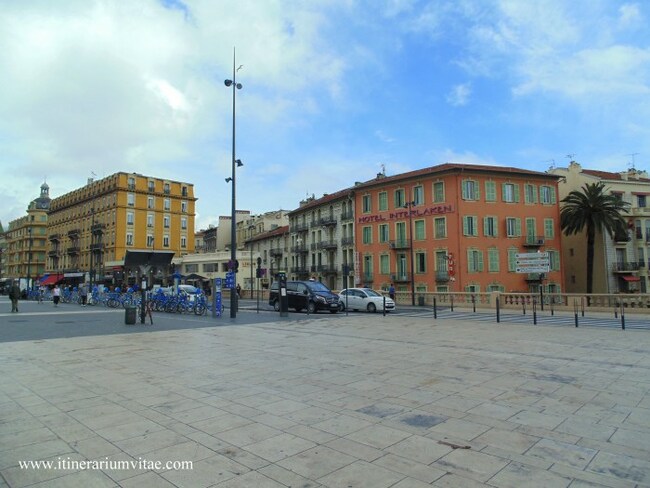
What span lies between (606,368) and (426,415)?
Answer: 5.19 m

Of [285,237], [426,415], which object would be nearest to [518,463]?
[426,415]

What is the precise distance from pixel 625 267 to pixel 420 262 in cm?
2341

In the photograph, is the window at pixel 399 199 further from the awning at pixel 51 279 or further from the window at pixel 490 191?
the awning at pixel 51 279

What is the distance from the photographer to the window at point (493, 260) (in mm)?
42344

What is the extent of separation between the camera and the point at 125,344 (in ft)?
39.4

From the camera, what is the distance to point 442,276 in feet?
139

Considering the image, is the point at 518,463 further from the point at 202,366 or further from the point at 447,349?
the point at 447,349

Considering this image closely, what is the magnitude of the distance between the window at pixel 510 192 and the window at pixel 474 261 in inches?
252

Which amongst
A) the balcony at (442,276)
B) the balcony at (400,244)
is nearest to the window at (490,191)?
the balcony at (442,276)

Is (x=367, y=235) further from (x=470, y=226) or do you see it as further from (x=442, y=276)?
(x=470, y=226)

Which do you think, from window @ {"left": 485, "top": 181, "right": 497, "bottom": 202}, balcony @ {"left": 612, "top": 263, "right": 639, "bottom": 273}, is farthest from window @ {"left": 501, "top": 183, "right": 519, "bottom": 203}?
balcony @ {"left": 612, "top": 263, "right": 639, "bottom": 273}

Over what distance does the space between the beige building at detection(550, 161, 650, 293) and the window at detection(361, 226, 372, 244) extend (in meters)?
21.9

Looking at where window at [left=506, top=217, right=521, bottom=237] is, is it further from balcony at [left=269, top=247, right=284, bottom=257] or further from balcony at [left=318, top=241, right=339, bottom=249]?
balcony at [left=269, top=247, right=284, bottom=257]

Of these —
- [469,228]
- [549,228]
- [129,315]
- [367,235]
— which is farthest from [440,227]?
[129,315]
